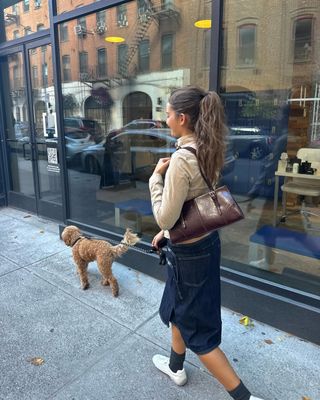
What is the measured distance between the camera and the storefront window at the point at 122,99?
3486mm

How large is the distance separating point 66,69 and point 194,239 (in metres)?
3.40

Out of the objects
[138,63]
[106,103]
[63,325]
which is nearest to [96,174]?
[106,103]

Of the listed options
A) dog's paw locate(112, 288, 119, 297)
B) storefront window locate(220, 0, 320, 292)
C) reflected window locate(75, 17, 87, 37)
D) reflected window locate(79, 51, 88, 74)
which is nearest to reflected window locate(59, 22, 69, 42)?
reflected window locate(75, 17, 87, 37)

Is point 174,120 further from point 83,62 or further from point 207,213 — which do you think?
point 83,62

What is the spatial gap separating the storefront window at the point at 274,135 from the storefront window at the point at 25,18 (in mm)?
Answer: 2730

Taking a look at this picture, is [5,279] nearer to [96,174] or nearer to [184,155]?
[96,174]

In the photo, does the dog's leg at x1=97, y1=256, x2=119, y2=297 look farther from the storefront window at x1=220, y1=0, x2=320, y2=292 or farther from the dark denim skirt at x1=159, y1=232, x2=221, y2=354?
the dark denim skirt at x1=159, y1=232, x2=221, y2=354

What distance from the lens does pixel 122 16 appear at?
11.9 ft

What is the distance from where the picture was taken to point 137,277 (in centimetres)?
345

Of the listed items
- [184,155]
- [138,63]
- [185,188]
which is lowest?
[185,188]

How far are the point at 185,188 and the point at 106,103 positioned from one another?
2.96 m

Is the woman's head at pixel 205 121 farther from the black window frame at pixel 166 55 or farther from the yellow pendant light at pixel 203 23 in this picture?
the black window frame at pixel 166 55

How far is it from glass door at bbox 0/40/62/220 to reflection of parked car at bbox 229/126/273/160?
101 inches

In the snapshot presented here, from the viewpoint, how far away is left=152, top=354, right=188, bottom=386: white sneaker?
6.80ft
